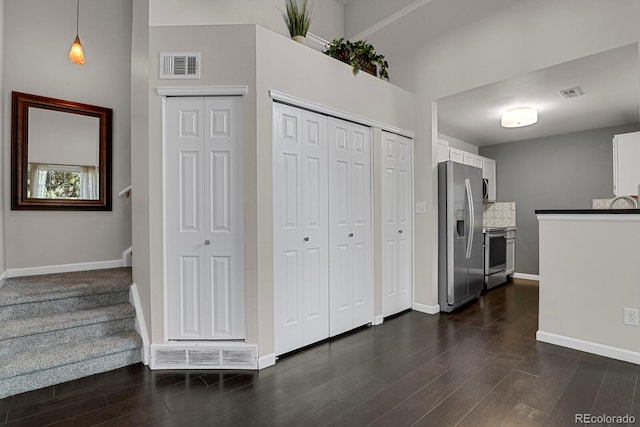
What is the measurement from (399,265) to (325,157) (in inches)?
64.1

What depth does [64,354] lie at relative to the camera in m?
2.34

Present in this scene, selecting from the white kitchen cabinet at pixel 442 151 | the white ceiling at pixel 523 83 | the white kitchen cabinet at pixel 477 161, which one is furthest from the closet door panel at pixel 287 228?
the white kitchen cabinet at pixel 477 161

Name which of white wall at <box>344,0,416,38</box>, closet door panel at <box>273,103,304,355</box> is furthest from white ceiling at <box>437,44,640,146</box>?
closet door panel at <box>273,103,304,355</box>

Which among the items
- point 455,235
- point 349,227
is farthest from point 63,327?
point 455,235

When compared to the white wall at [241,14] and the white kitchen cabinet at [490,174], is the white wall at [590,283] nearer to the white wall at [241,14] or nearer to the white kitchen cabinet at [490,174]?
the white kitchen cabinet at [490,174]

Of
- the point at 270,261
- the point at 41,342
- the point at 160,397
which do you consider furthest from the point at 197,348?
the point at 41,342

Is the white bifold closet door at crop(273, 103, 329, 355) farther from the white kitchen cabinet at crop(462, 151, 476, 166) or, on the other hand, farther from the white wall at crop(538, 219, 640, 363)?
the white kitchen cabinet at crop(462, 151, 476, 166)

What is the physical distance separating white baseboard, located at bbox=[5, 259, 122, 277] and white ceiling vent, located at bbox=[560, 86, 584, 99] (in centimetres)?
544

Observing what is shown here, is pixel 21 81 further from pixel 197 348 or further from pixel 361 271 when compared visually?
pixel 361 271

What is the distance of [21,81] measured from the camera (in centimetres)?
329

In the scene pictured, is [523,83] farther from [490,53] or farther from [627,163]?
[627,163]

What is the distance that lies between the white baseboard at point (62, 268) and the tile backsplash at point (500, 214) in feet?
19.1

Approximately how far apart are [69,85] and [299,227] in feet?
10.1

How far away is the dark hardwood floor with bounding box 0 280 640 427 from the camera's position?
6.15 ft
